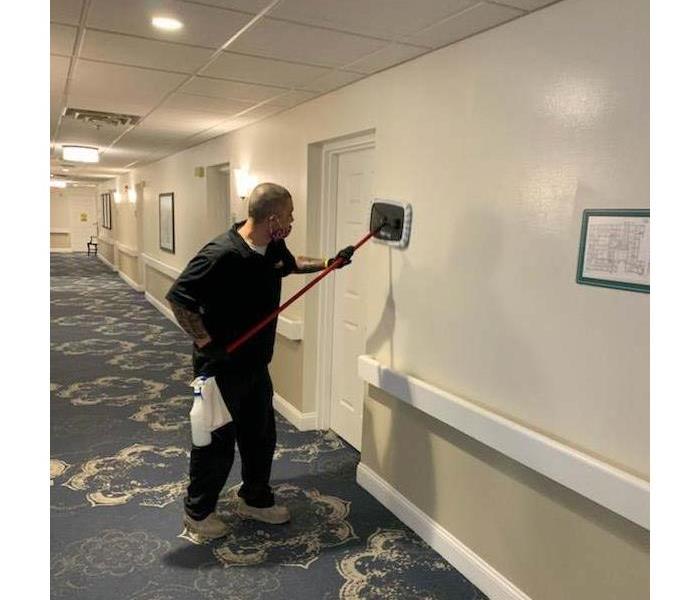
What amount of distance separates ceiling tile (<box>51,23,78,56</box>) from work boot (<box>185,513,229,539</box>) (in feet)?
7.33

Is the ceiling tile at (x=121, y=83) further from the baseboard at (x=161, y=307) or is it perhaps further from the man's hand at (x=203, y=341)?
the baseboard at (x=161, y=307)

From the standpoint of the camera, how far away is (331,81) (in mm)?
3287

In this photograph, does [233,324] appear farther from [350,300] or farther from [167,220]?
[167,220]

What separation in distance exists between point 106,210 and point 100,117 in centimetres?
1168

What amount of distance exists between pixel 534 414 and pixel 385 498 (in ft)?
4.11

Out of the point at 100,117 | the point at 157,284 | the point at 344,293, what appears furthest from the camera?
the point at 157,284

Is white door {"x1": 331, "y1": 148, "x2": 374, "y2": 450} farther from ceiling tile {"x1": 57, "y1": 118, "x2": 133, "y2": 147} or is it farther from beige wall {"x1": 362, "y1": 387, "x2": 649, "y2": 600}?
→ ceiling tile {"x1": 57, "y1": 118, "x2": 133, "y2": 147}

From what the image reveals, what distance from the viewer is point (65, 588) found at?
2.35 meters

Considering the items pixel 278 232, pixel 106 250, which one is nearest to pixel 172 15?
pixel 278 232

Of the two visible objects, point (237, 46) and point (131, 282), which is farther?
point (131, 282)

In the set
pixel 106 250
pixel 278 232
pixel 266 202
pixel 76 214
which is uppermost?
pixel 76 214

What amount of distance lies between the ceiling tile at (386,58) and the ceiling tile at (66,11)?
48.4 inches
